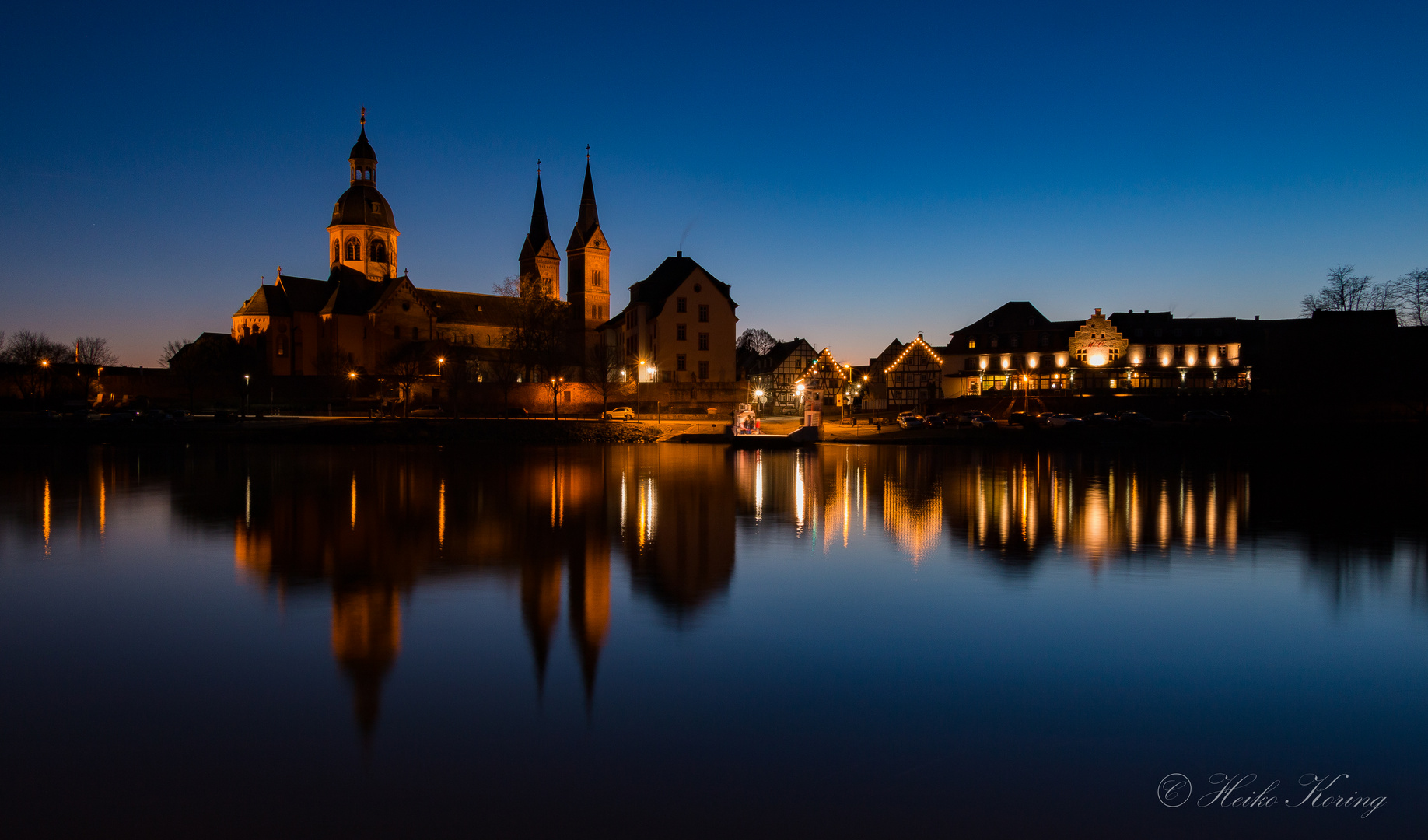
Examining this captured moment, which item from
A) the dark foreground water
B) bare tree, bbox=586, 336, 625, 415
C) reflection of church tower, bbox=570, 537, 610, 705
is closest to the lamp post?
bare tree, bbox=586, 336, 625, 415

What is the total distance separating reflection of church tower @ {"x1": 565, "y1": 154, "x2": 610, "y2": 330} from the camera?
3725 inches

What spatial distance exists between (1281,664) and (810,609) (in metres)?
4.69

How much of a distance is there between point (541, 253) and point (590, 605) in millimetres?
102713

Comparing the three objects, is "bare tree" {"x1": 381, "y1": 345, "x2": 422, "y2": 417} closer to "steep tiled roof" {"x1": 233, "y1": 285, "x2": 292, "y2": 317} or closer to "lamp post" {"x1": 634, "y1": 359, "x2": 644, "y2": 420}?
"steep tiled roof" {"x1": 233, "y1": 285, "x2": 292, "y2": 317}

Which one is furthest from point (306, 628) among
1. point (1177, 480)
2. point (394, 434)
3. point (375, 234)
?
point (375, 234)

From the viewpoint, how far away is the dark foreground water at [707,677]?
5.15 metres

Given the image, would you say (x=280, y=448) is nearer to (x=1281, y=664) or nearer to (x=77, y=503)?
(x=77, y=503)

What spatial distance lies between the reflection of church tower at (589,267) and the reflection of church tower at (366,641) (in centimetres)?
8535

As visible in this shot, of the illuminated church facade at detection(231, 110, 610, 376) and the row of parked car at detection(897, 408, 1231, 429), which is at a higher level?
the illuminated church facade at detection(231, 110, 610, 376)

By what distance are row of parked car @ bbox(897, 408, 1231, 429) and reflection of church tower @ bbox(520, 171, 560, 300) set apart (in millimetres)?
62398

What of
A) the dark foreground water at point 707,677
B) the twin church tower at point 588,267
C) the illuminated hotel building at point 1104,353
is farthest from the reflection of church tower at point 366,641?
the twin church tower at point 588,267

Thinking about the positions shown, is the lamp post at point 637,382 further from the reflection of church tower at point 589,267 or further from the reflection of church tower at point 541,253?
the reflection of church tower at point 541,253

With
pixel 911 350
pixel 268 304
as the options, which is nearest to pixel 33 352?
pixel 268 304

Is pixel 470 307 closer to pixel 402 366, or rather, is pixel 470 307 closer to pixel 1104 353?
pixel 402 366
